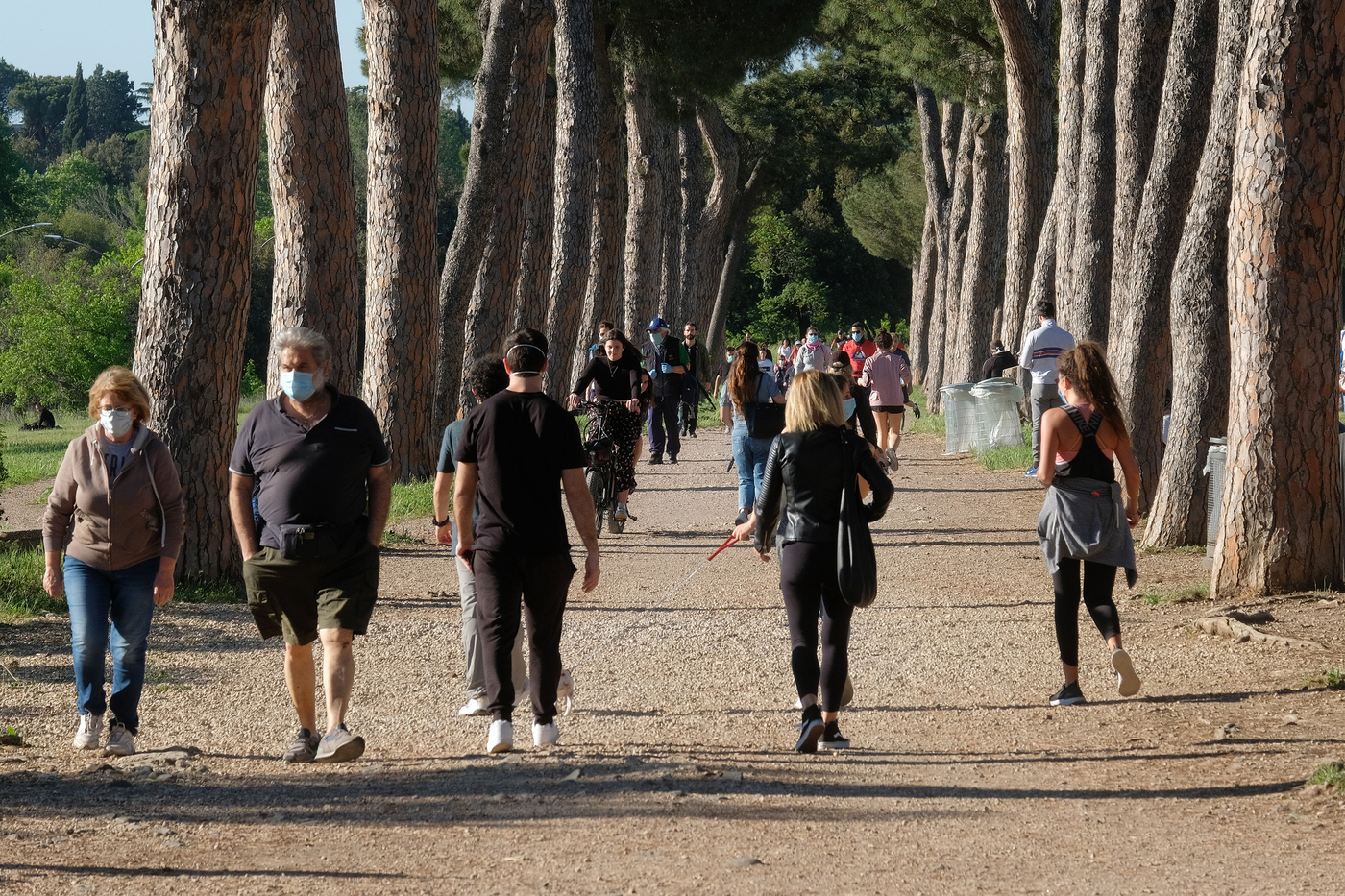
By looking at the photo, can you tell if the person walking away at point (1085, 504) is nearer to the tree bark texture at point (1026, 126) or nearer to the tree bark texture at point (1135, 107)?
the tree bark texture at point (1135, 107)

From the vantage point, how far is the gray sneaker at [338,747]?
579 centimetres

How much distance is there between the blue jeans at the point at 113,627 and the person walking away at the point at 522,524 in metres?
1.34

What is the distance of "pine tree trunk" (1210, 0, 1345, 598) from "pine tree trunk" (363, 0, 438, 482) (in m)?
9.15

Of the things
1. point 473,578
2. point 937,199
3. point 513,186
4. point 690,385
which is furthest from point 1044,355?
point 937,199

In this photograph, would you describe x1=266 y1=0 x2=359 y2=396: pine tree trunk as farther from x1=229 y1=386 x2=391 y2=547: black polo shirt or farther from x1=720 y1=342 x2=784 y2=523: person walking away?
x1=229 y1=386 x2=391 y2=547: black polo shirt

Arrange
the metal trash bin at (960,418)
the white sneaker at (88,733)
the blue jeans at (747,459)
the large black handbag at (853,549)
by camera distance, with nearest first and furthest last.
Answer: the large black handbag at (853,549), the white sneaker at (88,733), the blue jeans at (747,459), the metal trash bin at (960,418)

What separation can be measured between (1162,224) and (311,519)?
346 inches

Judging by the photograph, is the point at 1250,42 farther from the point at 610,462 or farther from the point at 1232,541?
the point at 610,462

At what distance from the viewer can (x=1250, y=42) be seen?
866 centimetres

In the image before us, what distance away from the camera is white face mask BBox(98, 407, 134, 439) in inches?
235

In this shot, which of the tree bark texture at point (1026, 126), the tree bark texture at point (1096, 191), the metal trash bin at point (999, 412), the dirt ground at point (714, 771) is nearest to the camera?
the dirt ground at point (714, 771)

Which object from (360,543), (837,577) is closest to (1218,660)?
(837,577)

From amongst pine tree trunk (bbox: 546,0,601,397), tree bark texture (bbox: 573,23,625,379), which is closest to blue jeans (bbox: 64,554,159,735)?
pine tree trunk (bbox: 546,0,601,397)

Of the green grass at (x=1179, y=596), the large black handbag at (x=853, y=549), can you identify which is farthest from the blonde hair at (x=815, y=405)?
the green grass at (x=1179, y=596)
